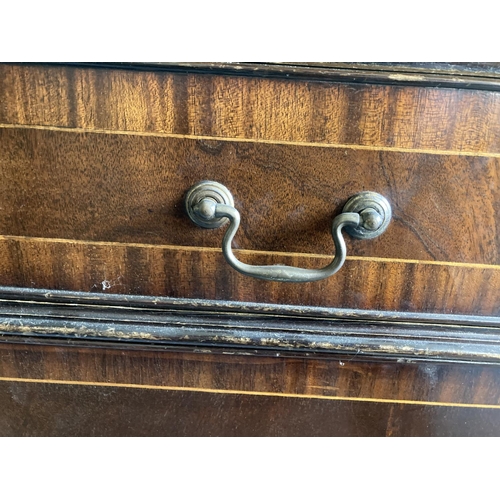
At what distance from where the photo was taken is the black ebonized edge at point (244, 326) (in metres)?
0.41

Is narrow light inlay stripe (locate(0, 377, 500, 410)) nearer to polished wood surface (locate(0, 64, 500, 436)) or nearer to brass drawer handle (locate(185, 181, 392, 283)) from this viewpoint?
polished wood surface (locate(0, 64, 500, 436))

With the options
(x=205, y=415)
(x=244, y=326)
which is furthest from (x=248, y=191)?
(x=205, y=415)

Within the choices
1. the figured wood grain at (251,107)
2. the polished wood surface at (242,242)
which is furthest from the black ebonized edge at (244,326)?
the figured wood grain at (251,107)

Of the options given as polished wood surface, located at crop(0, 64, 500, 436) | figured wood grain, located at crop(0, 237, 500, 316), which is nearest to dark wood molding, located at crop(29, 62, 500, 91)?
polished wood surface, located at crop(0, 64, 500, 436)

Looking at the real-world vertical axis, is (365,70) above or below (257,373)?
above

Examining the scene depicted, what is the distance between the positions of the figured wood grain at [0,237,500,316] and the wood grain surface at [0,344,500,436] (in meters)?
0.06

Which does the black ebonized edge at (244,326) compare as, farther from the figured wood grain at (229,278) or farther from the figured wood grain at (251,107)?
the figured wood grain at (251,107)

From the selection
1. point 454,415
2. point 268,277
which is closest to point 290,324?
point 268,277

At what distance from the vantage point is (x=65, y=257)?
0.40 metres

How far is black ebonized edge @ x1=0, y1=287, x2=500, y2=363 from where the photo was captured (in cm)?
41

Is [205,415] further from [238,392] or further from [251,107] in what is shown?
[251,107]

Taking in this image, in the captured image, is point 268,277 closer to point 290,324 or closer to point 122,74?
point 290,324

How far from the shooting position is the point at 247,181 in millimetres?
367

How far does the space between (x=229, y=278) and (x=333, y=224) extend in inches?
4.0
